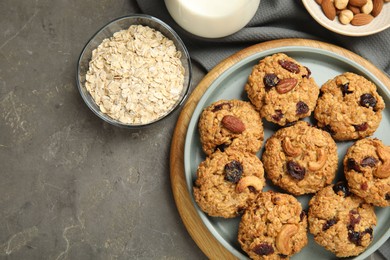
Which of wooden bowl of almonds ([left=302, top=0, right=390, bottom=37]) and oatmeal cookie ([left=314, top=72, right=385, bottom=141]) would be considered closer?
oatmeal cookie ([left=314, top=72, right=385, bottom=141])

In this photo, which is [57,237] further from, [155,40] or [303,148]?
[303,148]

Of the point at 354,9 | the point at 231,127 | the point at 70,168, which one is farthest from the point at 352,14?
the point at 70,168

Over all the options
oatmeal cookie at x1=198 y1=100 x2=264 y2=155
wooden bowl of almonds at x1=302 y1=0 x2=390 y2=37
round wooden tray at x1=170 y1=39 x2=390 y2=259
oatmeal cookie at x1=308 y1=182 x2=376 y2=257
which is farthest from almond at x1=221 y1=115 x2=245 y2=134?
wooden bowl of almonds at x1=302 y1=0 x2=390 y2=37

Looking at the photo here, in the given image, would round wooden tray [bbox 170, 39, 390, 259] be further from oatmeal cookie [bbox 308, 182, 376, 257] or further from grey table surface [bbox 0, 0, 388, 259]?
oatmeal cookie [bbox 308, 182, 376, 257]

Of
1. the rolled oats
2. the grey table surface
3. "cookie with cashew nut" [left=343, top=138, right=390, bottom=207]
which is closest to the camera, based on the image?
"cookie with cashew nut" [left=343, top=138, right=390, bottom=207]

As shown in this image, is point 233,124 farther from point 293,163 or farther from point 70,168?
point 70,168

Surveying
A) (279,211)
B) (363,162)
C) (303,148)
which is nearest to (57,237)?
(279,211)
